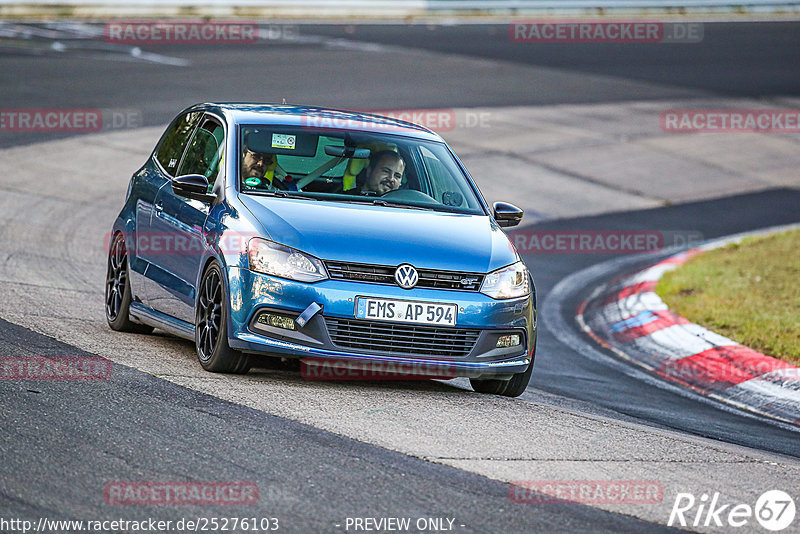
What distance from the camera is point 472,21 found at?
36906mm

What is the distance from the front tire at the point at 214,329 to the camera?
7.59 metres

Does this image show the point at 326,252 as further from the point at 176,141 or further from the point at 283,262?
the point at 176,141

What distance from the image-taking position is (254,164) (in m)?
8.34

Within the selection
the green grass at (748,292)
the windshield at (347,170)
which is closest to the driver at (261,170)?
the windshield at (347,170)

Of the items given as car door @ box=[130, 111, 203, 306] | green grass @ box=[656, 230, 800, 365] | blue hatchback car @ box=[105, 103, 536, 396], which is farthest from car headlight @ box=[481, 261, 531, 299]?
green grass @ box=[656, 230, 800, 365]

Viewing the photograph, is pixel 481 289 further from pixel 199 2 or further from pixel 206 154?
pixel 199 2

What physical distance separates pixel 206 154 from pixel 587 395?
3.08 metres

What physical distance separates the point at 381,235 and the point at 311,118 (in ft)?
5.15

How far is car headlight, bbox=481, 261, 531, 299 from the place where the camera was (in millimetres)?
7664

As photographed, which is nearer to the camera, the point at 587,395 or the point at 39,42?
the point at 587,395

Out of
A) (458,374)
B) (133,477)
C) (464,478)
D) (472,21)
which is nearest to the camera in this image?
(133,477)

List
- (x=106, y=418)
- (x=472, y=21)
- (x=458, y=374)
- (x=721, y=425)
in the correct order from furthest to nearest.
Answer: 1. (x=472, y=21)
2. (x=721, y=425)
3. (x=458, y=374)
4. (x=106, y=418)

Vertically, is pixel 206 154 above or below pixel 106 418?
above

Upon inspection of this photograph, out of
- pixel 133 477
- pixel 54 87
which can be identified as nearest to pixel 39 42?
pixel 54 87
